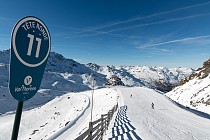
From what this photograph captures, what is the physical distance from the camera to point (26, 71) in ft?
7.71

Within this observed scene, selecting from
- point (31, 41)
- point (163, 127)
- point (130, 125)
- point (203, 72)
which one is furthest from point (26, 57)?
point (203, 72)

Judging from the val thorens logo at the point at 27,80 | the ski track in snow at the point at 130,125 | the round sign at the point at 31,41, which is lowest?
the ski track in snow at the point at 130,125

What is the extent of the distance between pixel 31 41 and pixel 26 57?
193 mm

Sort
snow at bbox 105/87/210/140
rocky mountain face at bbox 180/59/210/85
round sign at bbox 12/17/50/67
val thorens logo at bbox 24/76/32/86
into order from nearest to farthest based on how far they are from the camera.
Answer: round sign at bbox 12/17/50/67 → val thorens logo at bbox 24/76/32/86 → snow at bbox 105/87/210/140 → rocky mountain face at bbox 180/59/210/85

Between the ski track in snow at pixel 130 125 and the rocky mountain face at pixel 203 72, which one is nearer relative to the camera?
the ski track in snow at pixel 130 125

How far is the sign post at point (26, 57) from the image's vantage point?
7.20ft

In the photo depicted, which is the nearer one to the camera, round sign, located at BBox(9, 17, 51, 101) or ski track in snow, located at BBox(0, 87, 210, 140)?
round sign, located at BBox(9, 17, 51, 101)

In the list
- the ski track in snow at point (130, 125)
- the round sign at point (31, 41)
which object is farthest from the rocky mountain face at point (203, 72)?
the round sign at point (31, 41)

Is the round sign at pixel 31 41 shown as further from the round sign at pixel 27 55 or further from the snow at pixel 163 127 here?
the snow at pixel 163 127

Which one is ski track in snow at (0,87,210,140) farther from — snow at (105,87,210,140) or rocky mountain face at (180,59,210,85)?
rocky mountain face at (180,59,210,85)

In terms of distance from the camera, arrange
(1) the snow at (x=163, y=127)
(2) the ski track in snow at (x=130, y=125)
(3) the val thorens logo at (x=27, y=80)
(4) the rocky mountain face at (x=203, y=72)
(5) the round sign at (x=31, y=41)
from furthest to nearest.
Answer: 1. (4) the rocky mountain face at (x=203, y=72)
2. (2) the ski track in snow at (x=130, y=125)
3. (1) the snow at (x=163, y=127)
4. (3) the val thorens logo at (x=27, y=80)
5. (5) the round sign at (x=31, y=41)

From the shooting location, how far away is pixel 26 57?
2303 mm

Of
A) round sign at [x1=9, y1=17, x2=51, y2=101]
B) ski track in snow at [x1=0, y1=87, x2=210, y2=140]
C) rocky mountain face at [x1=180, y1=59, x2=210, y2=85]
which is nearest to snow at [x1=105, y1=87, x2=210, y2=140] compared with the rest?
ski track in snow at [x1=0, y1=87, x2=210, y2=140]

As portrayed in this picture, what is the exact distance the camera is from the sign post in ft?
7.20
